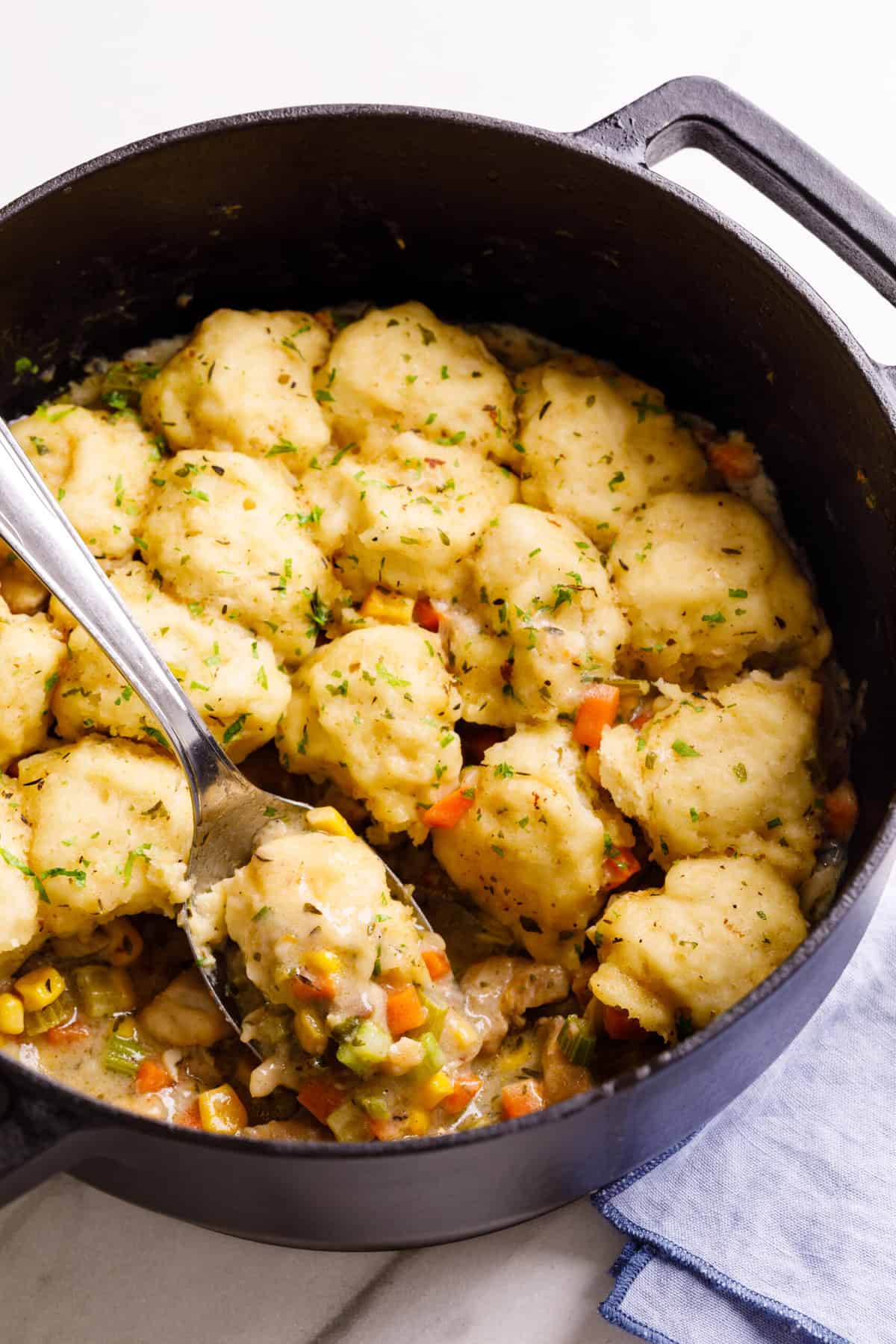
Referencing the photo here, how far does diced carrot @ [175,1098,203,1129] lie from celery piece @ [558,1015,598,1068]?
0.62 m

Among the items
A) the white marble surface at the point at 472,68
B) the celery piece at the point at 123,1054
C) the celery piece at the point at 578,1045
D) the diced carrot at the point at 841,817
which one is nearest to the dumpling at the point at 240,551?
the celery piece at the point at 123,1054

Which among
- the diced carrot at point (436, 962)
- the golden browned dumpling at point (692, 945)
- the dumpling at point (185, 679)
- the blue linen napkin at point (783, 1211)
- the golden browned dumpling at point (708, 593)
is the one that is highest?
the golden browned dumpling at point (708, 593)

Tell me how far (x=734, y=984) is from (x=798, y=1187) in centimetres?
43

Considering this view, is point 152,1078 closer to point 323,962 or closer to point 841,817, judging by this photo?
point 323,962

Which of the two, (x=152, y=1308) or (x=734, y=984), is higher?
(x=734, y=984)

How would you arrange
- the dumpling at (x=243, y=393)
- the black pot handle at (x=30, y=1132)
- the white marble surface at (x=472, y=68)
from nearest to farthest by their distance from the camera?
the black pot handle at (x=30, y=1132) → the dumpling at (x=243, y=393) → the white marble surface at (x=472, y=68)

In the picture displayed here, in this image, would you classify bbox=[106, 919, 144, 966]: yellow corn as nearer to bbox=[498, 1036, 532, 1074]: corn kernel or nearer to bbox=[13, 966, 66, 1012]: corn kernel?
bbox=[13, 966, 66, 1012]: corn kernel

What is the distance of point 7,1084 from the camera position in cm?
175

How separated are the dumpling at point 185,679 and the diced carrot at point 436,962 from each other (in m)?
0.48

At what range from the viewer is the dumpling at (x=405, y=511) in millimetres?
2541

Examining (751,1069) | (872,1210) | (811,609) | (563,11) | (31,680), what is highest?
(563,11)

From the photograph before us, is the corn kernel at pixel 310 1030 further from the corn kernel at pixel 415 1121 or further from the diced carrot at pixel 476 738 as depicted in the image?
the diced carrot at pixel 476 738

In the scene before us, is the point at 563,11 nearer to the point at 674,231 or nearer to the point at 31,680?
the point at 674,231

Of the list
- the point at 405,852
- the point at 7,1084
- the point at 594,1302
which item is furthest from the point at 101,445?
the point at 594,1302
